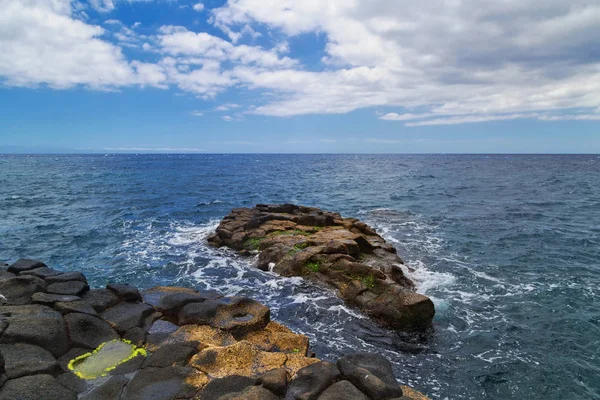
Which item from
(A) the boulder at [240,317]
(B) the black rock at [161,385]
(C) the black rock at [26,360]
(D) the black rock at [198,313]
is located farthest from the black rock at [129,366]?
(A) the boulder at [240,317]

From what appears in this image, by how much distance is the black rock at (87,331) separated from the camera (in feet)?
32.8

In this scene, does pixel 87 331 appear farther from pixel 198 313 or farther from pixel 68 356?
pixel 198 313

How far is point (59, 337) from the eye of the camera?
974cm

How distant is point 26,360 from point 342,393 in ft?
24.8

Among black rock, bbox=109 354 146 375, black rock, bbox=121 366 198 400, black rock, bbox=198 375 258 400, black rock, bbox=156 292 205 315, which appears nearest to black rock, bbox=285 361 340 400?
black rock, bbox=198 375 258 400

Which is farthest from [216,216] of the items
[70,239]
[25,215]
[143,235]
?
[25,215]

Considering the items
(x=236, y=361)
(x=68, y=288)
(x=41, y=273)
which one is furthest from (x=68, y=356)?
(x=41, y=273)

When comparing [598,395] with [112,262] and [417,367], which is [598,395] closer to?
[417,367]

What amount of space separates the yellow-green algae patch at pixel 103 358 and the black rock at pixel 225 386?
114 inches

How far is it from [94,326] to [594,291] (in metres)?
21.5

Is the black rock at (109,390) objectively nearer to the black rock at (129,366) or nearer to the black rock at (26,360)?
the black rock at (129,366)

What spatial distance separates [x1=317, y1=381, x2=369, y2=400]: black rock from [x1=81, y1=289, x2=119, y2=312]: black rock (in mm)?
8424

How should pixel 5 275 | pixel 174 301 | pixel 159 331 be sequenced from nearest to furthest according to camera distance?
pixel 159 331 < pixel 174 301 < pixel 5 275

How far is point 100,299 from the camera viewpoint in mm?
12258
